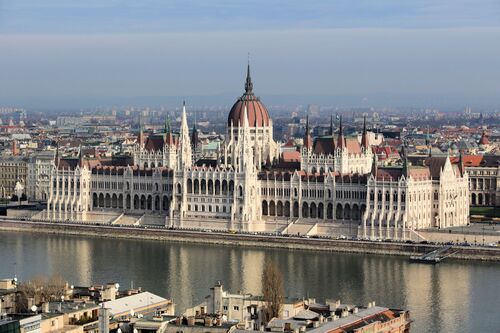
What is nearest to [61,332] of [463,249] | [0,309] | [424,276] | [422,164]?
[0,309]

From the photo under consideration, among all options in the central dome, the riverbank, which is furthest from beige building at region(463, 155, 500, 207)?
the riverbank

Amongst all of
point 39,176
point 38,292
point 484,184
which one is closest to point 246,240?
point 484,184

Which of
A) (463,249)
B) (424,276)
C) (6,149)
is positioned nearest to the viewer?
(424,276)

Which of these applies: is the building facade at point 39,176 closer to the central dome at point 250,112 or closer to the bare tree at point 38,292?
the central dome at point 250,112

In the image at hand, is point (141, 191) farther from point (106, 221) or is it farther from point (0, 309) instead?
point (0, 309)

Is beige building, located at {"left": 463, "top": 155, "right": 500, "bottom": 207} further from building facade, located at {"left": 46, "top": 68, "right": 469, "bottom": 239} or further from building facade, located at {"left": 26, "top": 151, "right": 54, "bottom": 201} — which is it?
building facade, located at {"left": 26, "top": 151, "right": 54, "bottom": 201}

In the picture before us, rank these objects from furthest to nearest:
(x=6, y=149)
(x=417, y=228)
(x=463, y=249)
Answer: (x=6, y=149) → (x=417, y=228) → (x=463, y=249)
